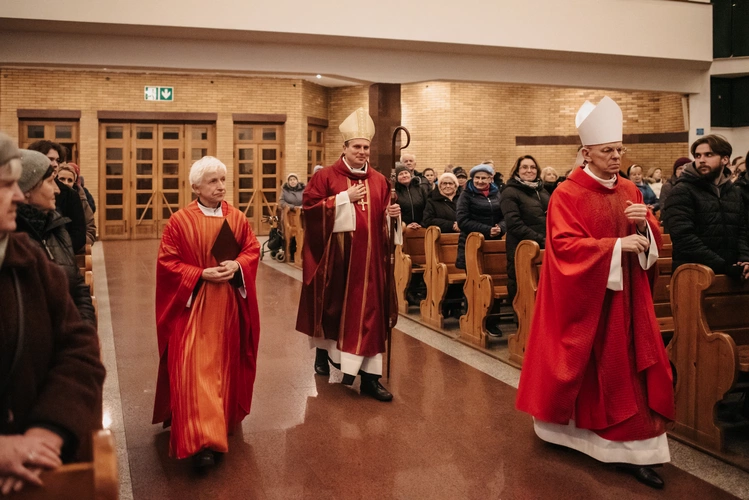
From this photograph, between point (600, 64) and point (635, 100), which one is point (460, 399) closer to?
point (600, 64)

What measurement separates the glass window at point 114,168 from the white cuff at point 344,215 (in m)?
14.3

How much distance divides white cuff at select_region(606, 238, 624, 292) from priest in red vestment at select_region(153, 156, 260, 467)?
1906mm

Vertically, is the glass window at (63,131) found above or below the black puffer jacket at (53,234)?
above

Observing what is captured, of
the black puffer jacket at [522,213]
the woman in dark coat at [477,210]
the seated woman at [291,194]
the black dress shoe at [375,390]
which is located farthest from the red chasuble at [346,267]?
the seated woman at [291,194]

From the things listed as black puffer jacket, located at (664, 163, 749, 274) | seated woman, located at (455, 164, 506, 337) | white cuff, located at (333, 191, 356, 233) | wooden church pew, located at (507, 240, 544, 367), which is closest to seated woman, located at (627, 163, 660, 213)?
seated woman, located at (455, 164, 506, 337)

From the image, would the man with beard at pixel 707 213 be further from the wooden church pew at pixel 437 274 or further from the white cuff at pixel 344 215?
the wooden church pew at pixel 437 274

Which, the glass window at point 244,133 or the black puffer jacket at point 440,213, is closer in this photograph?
the black puffer jacket at point 440,213

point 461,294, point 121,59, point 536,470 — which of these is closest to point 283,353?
point 461,294

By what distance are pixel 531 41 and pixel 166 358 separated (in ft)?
31.6

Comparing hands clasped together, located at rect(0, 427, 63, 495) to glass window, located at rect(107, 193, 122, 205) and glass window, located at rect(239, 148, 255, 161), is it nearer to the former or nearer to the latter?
glass window, located at rect(107, 193, 122, 205)

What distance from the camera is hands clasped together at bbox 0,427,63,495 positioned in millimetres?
1563

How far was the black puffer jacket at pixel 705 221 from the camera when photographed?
4.68 m

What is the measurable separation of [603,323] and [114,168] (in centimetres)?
1620

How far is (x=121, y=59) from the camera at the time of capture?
429 inches
